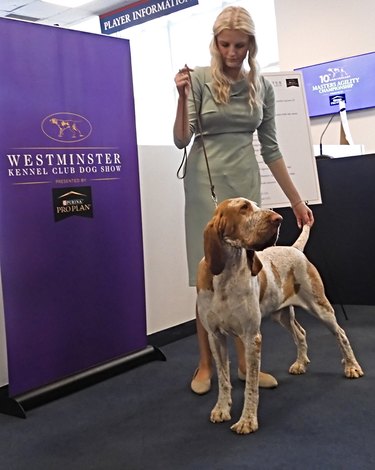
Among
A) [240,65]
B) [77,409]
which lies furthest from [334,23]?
[77,409]

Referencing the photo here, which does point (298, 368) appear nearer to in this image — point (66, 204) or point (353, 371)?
point (353, 371)

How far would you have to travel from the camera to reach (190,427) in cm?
227

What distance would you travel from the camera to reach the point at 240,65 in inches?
99.6

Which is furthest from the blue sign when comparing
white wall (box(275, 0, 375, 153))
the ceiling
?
white wall (box(275, 0, 375, 153))

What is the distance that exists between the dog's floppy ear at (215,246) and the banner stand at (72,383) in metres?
1.11

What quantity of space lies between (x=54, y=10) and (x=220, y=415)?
7961mm

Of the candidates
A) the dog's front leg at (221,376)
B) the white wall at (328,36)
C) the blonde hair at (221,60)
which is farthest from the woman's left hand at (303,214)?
the white wall at (328,36)

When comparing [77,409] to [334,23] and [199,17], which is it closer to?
[334,23]

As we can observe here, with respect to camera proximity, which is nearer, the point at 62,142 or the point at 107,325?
the point at 62,142

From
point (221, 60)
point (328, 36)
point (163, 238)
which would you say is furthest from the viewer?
point (328, 36)

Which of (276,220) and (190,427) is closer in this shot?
(276,220)

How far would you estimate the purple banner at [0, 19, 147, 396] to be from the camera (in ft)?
8.50

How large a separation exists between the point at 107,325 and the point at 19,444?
85 centimetres

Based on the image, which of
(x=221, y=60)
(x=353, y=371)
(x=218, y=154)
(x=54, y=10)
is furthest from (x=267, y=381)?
(x=54, y=10)
